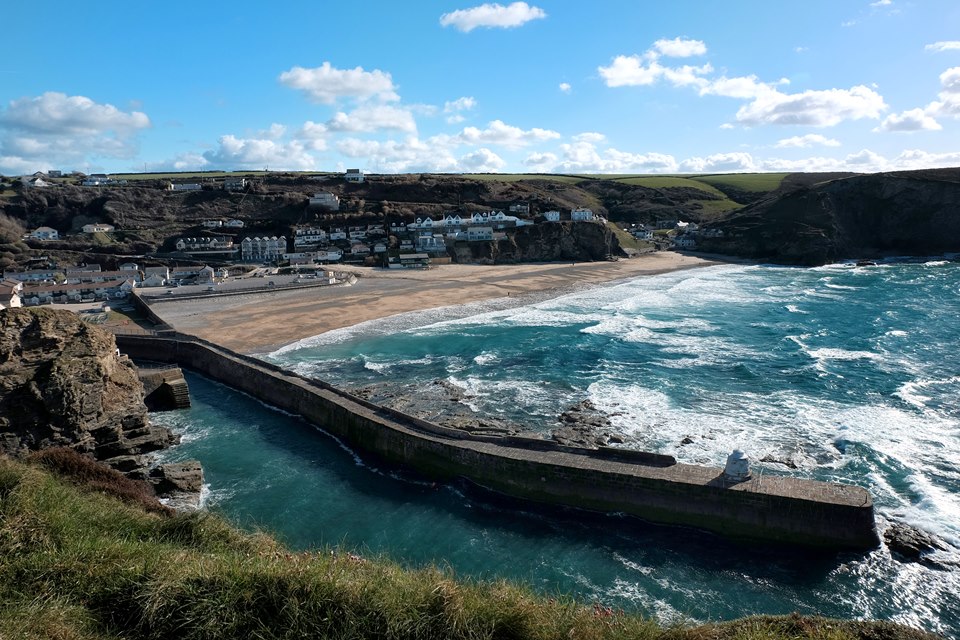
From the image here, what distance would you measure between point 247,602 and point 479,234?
75.2m

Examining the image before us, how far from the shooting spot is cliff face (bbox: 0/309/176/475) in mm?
17984

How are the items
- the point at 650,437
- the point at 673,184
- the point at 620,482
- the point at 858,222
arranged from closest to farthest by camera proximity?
the point at 620,482, the point at 650,437, the point at 858,222, the point at 673,184

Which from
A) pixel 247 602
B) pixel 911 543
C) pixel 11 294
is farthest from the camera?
pixel 11 294

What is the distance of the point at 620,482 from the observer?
55.5ft

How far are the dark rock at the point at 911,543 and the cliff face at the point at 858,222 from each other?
76972mm

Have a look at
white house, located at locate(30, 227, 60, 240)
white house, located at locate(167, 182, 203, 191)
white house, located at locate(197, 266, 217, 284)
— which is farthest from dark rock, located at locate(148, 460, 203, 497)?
white house, located at locate(167, 182, 203, 191)

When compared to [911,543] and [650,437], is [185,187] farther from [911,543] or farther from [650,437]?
[911,543]

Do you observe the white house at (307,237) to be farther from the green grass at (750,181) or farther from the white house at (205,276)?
the green grass at (750,181)

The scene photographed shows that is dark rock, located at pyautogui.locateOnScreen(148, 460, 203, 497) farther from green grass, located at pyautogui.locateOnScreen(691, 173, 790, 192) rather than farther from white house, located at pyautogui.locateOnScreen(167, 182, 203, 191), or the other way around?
green grass, located at pyautogui.locateOnScreen(691, 173, 790, 192)

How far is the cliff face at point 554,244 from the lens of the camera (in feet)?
259

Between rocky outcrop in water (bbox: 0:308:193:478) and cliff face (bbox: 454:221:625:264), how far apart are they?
58687 mm

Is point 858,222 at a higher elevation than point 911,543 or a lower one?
higher

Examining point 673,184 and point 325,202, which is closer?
point 325,202

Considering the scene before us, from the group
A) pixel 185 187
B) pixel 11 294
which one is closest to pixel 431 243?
pixel 11 294
